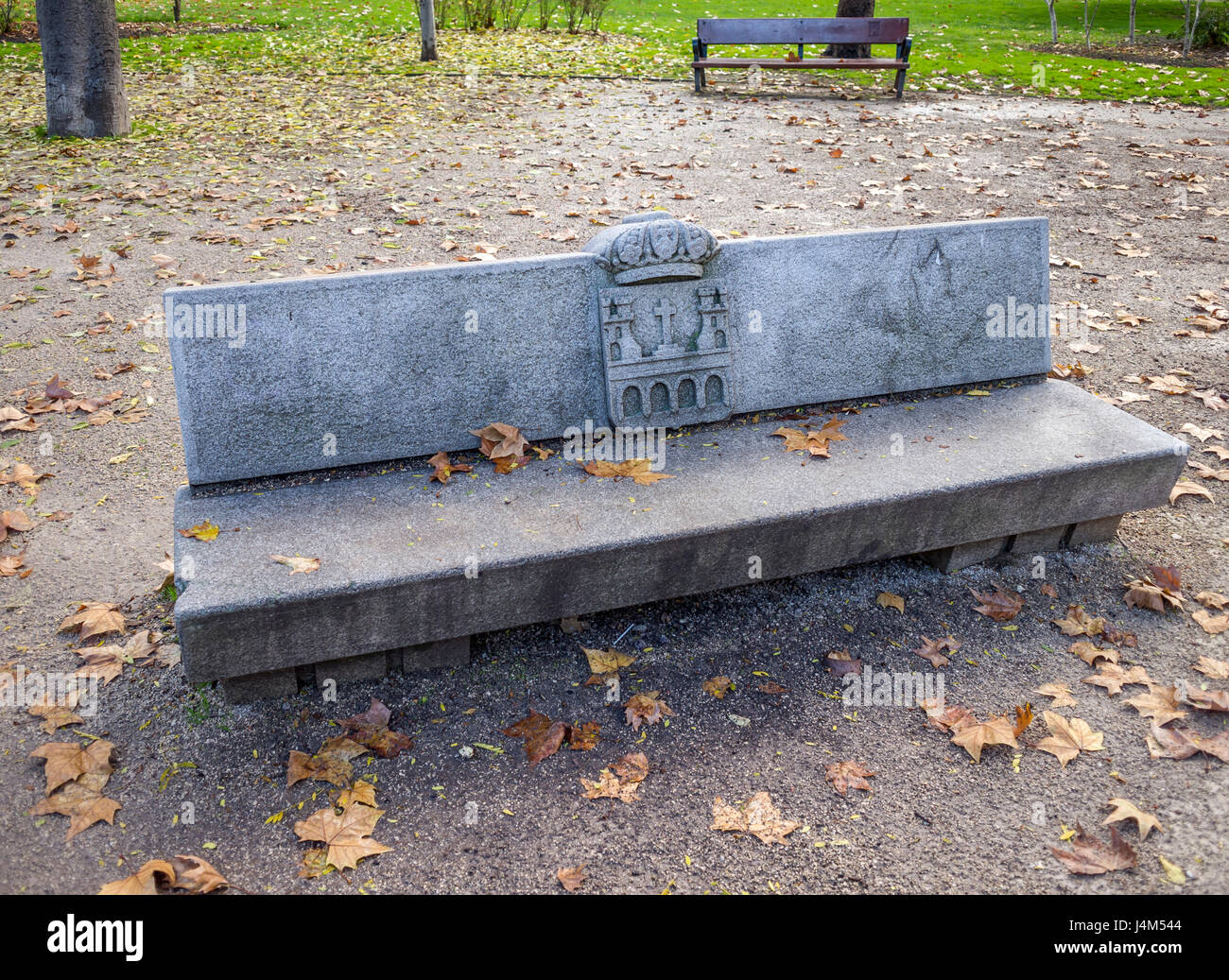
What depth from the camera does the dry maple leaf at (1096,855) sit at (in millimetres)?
2467

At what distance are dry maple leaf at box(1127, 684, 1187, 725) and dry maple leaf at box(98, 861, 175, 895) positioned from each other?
2.86 m

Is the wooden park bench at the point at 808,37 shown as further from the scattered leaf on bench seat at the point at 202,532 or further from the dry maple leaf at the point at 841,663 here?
the scattered leaf on bench seat at the point at 202,532

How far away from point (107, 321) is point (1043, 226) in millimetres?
4973

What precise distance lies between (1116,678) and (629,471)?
1.76 metres

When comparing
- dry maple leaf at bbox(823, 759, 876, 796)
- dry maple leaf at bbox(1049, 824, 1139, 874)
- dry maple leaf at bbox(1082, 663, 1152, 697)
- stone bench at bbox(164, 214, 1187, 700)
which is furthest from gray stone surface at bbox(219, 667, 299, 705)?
dry maple leaf at bbox(1082, 663, 1152, 697)

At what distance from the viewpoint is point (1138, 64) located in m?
14.2

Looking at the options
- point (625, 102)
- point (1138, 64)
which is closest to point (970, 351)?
point (625, 102)

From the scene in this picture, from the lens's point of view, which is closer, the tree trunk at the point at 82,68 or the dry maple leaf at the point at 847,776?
the dry maple leaf at the point at 847,776

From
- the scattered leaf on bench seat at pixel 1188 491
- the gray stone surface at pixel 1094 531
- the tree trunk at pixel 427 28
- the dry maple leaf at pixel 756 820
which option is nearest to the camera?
the dry maple leaf at pixel 756 820

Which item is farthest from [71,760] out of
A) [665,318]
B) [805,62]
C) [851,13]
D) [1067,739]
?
[851,13]

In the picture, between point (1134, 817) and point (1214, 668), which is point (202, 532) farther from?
point (1214, 668)

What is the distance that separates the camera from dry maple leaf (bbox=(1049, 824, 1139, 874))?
2.47 m

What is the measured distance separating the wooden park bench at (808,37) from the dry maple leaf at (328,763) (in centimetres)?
1096

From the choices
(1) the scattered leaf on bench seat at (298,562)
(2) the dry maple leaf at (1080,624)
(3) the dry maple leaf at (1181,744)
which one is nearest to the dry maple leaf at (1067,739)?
(3) the dry maple leaf at (1181,744)
